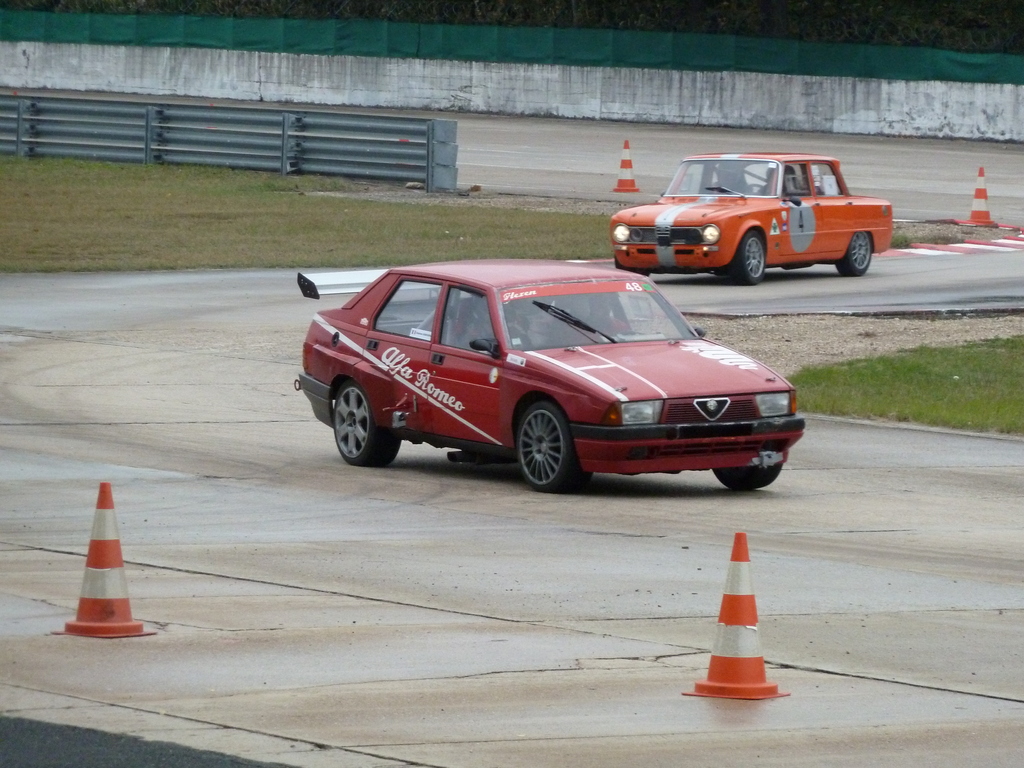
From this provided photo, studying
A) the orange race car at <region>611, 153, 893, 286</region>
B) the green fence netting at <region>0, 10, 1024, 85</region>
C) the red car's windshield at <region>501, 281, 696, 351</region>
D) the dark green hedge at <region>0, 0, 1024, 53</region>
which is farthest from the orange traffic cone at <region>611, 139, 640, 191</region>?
the red car's windshield at <region>501, 281, 696, 351</region>

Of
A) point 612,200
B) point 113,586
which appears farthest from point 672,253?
point 113,586

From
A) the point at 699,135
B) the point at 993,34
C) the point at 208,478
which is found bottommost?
the point at 208,478

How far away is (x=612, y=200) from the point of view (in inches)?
1318

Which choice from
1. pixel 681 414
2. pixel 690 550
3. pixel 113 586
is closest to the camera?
pixel 113 586

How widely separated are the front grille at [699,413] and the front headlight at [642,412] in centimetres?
6

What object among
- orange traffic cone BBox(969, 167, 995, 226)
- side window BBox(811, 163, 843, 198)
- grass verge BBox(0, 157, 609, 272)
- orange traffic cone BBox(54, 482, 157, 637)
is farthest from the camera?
orange traffic cone BBox(969, 167, 995, 226)

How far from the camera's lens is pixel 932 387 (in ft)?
53.2

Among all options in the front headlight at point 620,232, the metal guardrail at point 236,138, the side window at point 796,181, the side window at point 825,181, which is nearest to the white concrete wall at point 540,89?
Answer: the metal guardrail at point 236,138

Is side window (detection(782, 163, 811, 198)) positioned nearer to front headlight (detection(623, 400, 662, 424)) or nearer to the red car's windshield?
the red car's windshield

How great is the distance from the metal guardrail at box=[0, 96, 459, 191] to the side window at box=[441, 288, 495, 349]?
21.8 metres

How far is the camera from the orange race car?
2230 cm

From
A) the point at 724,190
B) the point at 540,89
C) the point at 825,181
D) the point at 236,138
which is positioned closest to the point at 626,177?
the point at 236,138

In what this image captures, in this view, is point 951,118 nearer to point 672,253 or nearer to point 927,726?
point 672,253

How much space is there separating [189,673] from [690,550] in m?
3.41
